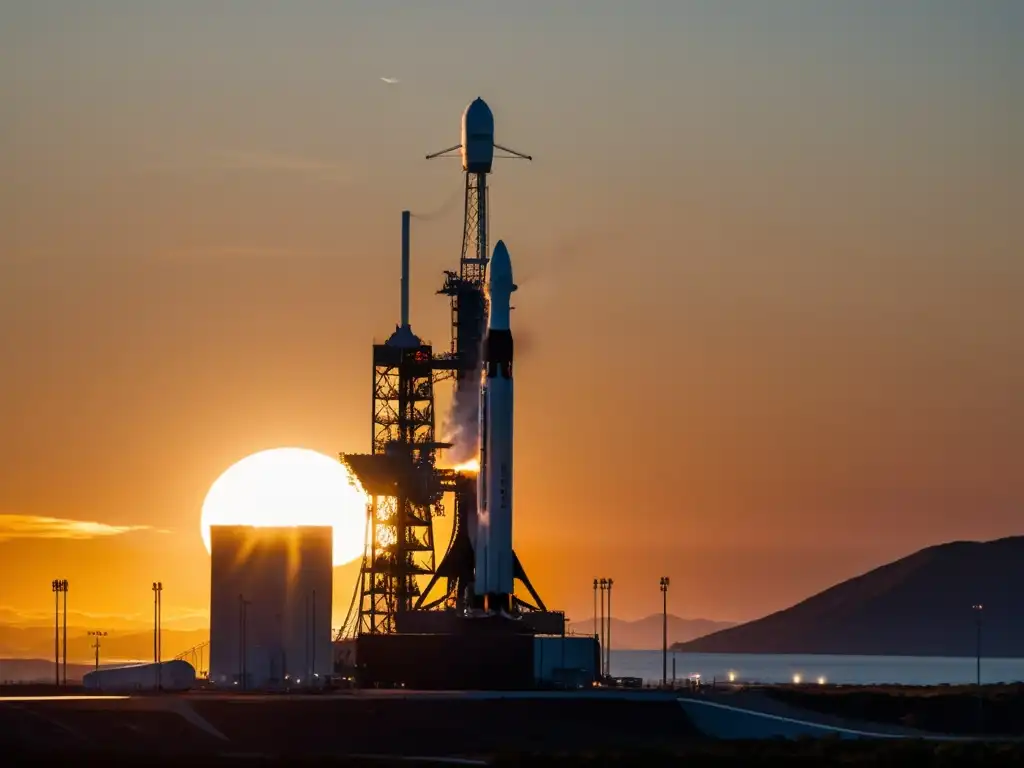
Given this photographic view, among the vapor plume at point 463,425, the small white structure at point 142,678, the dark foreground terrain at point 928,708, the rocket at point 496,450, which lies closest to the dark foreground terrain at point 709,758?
the rocket at point 496,450

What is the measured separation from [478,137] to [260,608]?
41080mm

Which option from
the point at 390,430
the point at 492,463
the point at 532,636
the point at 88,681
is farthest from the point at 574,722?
the point at 390,430

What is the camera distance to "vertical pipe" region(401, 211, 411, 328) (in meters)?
183

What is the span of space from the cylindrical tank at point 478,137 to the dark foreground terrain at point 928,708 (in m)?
44.6

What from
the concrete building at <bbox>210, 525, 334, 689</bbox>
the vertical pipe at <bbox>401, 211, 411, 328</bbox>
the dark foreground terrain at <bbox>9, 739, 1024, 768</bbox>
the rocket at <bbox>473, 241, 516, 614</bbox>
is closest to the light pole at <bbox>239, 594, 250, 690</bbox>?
the concrete building at <bbox>210, 525, 334, 689</bbox>

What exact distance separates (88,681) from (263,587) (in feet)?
42.5

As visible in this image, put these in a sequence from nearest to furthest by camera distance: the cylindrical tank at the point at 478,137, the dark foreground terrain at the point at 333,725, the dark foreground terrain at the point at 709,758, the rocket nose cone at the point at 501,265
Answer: the dark foreground terrain at the point at 709,758 → the dark foreground terrain at the point at 333,725 → the rocket nose cone at the point at 501,265 → the cylindrical tank at the point at 478,137

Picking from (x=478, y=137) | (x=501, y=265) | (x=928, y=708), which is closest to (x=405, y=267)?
(x=478, y=137)

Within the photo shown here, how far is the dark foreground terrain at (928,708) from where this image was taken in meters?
162

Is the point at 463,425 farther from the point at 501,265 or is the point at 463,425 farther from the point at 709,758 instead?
the point at 709,758

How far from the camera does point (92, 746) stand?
114750 mm

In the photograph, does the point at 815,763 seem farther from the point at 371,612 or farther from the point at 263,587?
the point at 371,612

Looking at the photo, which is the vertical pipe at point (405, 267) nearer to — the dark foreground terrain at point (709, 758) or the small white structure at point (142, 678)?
the small white structure at point (142, 678)

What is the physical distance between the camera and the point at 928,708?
16700cm
